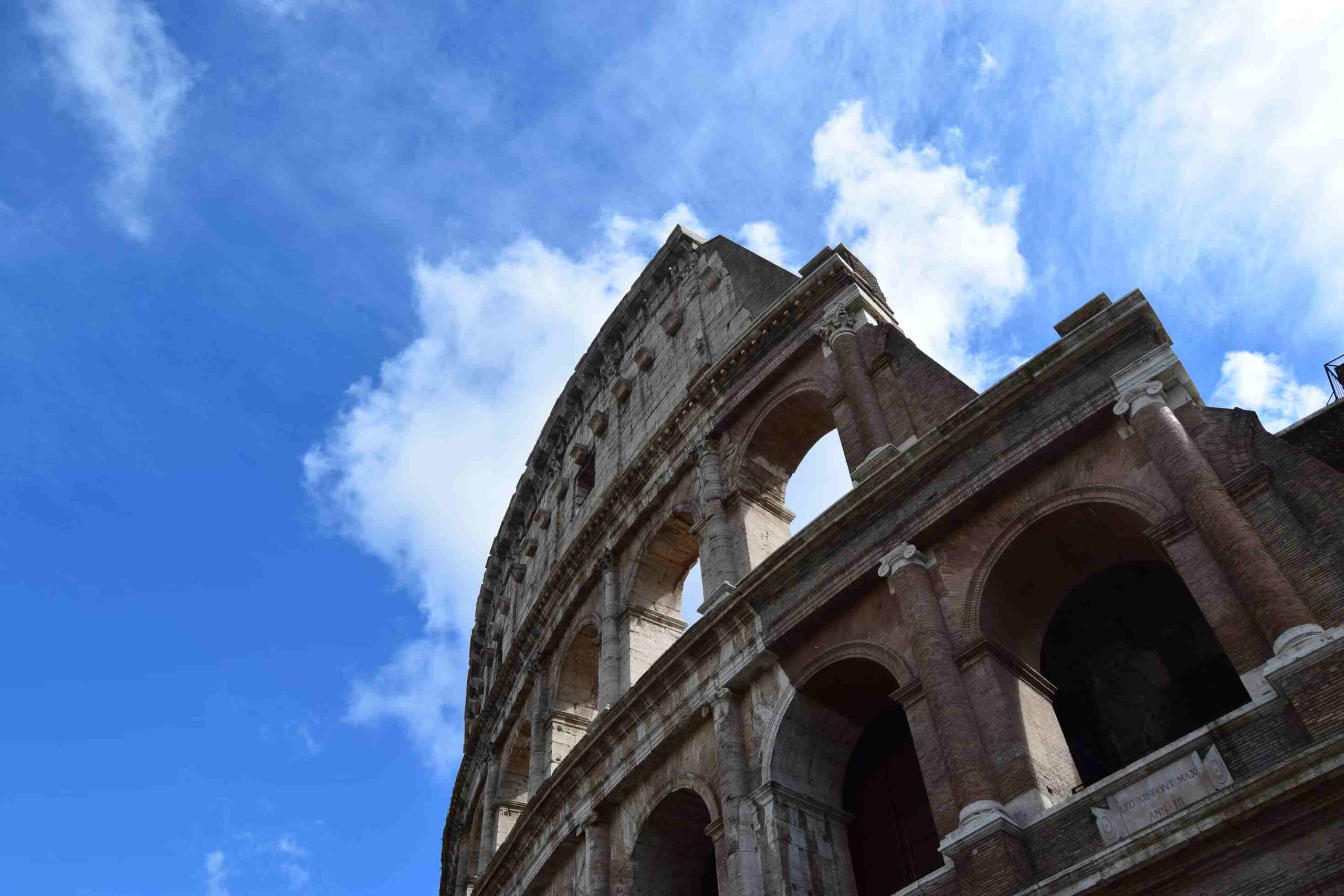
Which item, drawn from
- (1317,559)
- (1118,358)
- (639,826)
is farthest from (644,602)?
(1317,559)

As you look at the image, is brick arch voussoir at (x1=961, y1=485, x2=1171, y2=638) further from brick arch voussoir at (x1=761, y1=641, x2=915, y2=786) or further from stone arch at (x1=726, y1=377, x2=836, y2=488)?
stone arch at (x1=726, y1=377, x2=836, y2=488)

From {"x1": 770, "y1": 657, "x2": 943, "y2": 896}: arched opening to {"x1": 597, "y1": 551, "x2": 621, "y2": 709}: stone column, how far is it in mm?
4375

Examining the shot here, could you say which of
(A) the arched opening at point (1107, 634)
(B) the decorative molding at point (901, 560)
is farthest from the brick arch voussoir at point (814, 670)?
(A) the arched opening at point (1107, 634)

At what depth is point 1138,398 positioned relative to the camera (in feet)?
35.5

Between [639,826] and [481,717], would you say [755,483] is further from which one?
[481,717]

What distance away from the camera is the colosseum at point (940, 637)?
855 cm

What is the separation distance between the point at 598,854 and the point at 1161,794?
26.6 feet

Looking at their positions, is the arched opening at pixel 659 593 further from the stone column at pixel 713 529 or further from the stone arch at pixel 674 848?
the stone arch at pixel 674 848

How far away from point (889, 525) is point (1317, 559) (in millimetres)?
4655

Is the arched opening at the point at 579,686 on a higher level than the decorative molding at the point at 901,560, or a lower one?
higher

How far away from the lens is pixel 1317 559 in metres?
8.80

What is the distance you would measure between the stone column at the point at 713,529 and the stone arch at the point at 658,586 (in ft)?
2.40

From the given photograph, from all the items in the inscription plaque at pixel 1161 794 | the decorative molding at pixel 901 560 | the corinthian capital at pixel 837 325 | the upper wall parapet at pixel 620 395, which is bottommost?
the inscription plaque at pixel 1161 794

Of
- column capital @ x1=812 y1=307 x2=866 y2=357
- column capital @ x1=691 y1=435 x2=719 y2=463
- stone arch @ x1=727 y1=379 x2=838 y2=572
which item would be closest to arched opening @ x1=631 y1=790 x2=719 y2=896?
stone arch @ x1=727 y1=379 x2=838 y2=572
